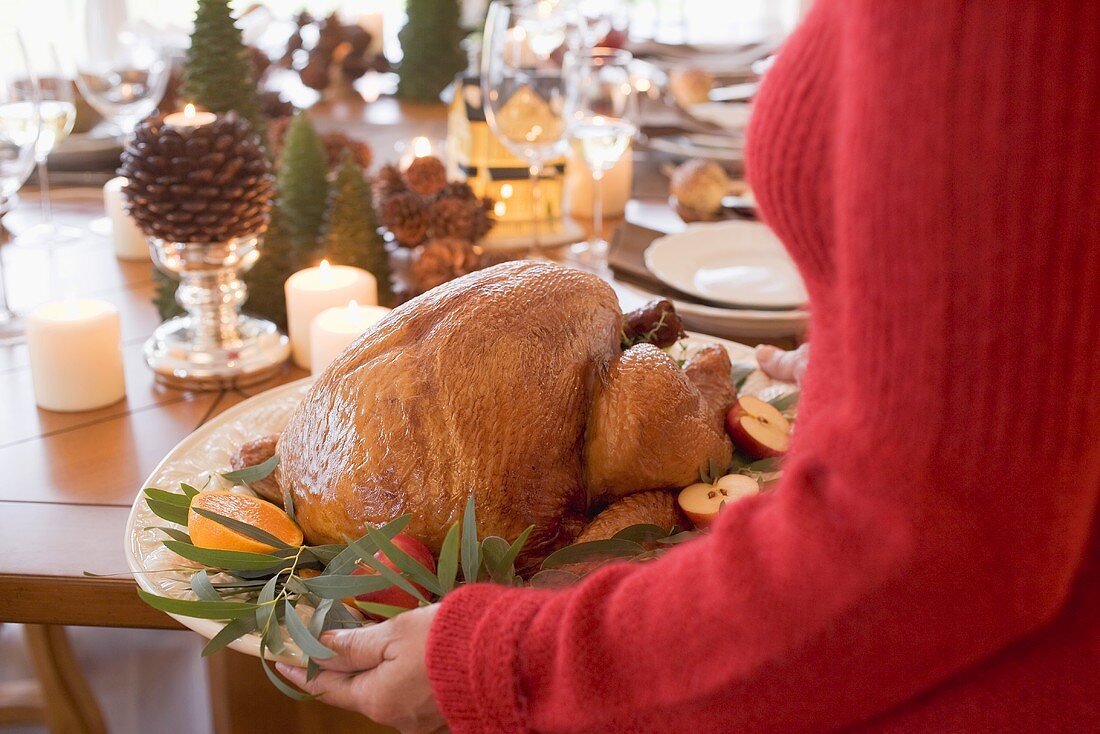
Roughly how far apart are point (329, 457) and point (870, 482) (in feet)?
1.32

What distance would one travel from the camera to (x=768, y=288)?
1.30m

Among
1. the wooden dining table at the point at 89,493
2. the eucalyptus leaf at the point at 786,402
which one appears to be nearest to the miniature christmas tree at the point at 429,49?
the wooden dining table at the point at 89,493

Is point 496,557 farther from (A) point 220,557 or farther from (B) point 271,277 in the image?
(B) point 271,277

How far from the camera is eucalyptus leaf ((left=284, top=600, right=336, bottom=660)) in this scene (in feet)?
2.04

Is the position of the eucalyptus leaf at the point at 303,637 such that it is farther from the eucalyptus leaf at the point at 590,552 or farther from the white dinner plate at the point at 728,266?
the white dinner plate at the point at 728,266

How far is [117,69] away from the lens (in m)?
1.66

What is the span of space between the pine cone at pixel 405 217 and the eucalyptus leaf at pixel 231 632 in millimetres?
807

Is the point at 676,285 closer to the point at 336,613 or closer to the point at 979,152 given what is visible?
the point at 336,613

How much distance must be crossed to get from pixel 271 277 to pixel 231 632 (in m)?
0.74

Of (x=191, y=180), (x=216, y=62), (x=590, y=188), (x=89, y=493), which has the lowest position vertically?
(x=89, y=493)

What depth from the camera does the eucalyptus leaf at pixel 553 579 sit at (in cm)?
69

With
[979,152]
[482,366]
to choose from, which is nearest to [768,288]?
[482,366]

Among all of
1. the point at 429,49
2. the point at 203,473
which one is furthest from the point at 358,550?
the point at 429,49

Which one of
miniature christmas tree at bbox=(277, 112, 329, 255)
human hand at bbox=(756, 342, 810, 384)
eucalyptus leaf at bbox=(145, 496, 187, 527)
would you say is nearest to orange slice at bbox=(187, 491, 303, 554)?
eucalyptus leaf at bbox=(145, 496, 187, 527)
